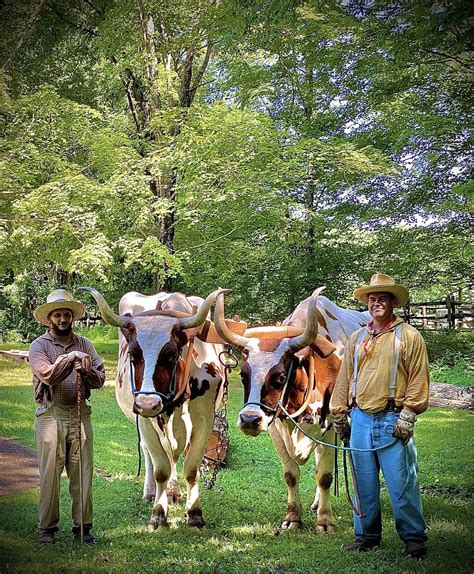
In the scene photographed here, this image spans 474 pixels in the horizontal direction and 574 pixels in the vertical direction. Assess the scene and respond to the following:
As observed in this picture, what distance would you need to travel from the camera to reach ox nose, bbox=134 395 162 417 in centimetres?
402

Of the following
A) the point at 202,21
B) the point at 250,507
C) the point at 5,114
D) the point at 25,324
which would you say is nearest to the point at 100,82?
the point at 202,21

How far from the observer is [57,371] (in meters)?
3.95

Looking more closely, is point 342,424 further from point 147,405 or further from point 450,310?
point 450,310

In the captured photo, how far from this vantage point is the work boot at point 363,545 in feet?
12.8

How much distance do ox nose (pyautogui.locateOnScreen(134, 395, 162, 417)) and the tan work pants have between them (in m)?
0.39

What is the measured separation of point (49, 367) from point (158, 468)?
125 centimetres

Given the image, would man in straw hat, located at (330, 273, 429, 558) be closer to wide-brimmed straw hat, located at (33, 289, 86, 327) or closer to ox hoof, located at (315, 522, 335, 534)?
ox hoof, located at (315, 522, 335, 534)

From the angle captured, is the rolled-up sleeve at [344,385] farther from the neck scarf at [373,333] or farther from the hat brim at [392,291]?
the hat brim at [392,291]

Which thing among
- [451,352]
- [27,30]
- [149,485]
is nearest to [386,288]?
[27,30]

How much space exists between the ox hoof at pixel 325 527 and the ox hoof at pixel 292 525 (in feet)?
0.38

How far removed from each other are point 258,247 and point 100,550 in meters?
5.62

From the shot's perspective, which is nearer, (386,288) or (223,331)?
(386,288)

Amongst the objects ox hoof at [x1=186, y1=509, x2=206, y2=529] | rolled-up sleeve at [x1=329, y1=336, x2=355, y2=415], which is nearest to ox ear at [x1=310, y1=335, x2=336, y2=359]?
rolled-up sleeve at [x1=329, y1=336, x2=355, y2=415]

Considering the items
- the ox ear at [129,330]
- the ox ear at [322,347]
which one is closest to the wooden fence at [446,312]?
the ox ear at [322,347]
